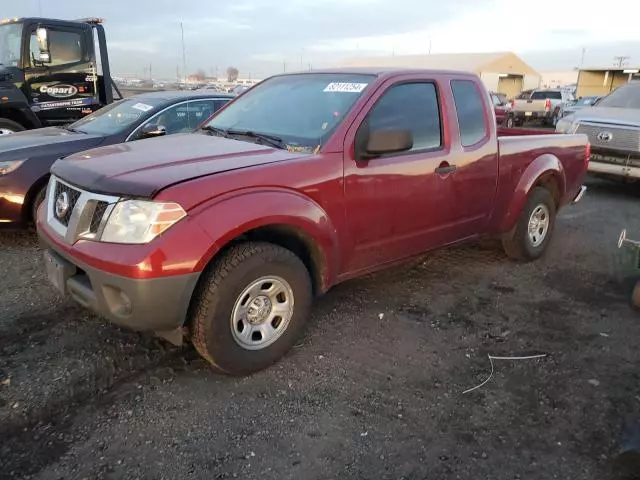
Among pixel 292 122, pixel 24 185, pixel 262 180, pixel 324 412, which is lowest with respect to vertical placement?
pixel 324 412

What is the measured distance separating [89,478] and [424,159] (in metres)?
2.87

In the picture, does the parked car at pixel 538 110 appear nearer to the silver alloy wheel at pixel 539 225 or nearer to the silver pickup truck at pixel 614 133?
the silver pickup truck at pixel 614 133

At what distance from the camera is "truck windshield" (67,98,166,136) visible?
236 inches

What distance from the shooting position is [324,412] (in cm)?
286

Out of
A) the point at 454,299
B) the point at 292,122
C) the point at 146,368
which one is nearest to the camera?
the point at 146,368

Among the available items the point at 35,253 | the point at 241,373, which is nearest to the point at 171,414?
the point at 241,373

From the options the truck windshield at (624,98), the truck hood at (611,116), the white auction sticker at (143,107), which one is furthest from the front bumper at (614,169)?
the white auction sticker at (143,107)

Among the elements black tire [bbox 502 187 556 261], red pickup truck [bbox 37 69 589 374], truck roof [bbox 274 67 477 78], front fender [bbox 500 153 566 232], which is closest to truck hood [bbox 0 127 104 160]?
red pickup truck [bbox 37 69 589 374]

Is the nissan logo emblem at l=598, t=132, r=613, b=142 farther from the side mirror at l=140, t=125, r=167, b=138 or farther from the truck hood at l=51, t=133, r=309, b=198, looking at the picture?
the truck hood at l=51, t=133, r=309, b=198

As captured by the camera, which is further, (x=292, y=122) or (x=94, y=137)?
(x=94, y=137)

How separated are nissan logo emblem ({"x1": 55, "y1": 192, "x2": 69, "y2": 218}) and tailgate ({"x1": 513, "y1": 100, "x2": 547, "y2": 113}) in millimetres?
24521

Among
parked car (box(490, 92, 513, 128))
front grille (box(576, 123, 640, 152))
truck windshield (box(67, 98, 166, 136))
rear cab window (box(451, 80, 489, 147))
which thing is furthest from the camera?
parked car (box(490, 92, 513, 128))

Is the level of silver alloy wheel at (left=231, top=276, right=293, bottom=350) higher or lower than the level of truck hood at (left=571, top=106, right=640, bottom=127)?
lower

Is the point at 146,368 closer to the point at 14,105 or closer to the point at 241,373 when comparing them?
the point at 241,373
